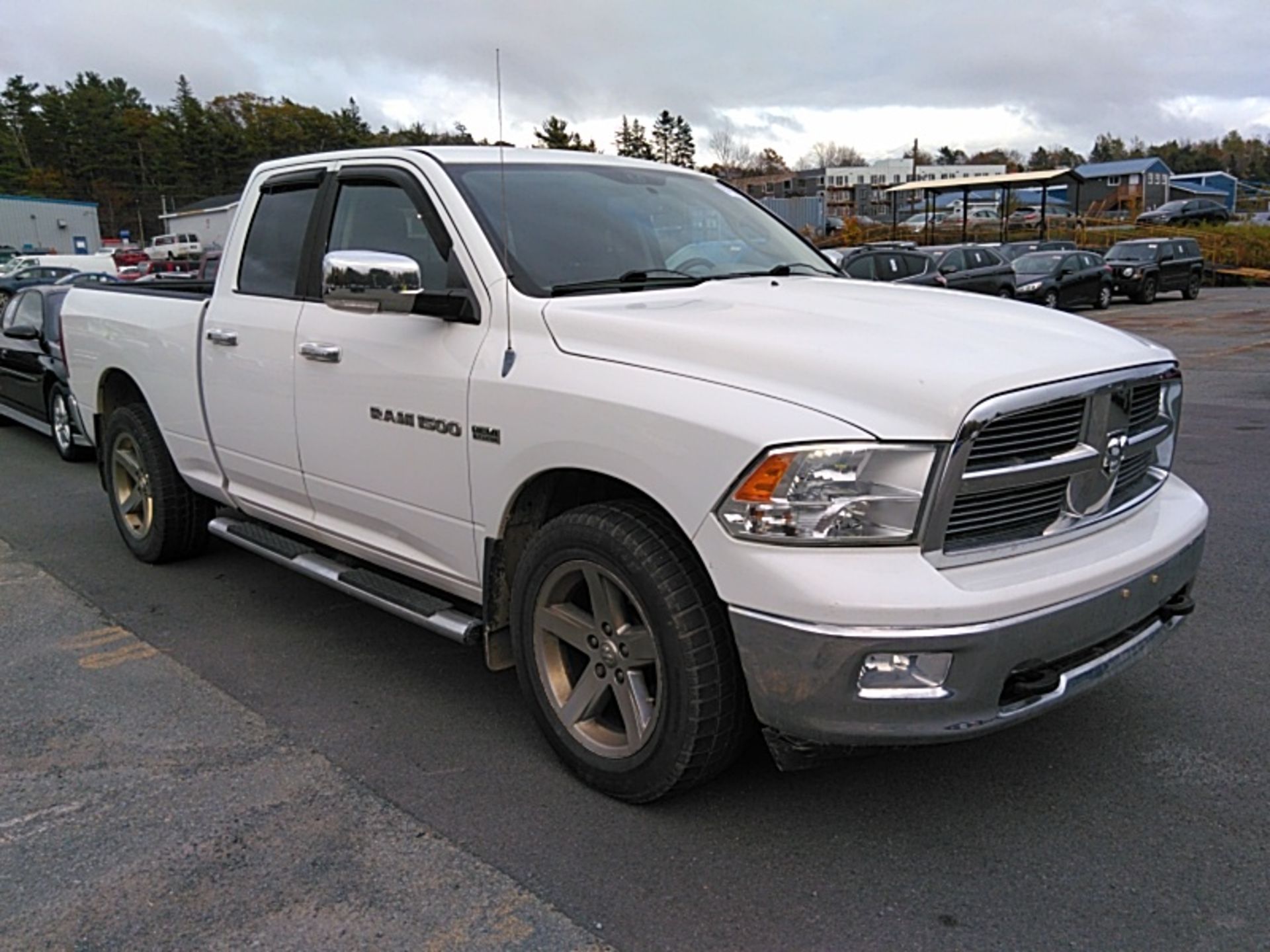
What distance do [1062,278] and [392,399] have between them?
79.8 feet

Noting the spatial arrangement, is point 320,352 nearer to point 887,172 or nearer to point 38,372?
point 38,372

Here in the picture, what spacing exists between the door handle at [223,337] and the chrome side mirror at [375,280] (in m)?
1.26

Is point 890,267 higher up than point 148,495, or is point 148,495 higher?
point 890,267

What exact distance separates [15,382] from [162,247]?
54996 millimetres

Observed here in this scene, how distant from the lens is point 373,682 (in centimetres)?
412

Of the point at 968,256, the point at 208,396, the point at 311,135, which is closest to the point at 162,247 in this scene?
the point at 311,135

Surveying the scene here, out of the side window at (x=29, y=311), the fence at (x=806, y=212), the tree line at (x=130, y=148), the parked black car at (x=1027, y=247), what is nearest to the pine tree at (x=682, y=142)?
the tree line at (x=130, y=148)

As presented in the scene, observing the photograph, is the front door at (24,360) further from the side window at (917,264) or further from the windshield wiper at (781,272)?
the side window at (917,264)

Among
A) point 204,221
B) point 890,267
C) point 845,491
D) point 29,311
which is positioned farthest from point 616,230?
point 204,221

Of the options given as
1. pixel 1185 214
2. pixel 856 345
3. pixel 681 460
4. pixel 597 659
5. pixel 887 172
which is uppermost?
pixel 887 172

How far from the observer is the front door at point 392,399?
345 centimetres

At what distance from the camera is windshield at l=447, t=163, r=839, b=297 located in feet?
11.7

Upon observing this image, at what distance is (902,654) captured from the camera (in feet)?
8.11

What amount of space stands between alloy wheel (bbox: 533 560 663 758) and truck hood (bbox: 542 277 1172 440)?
0.69m
